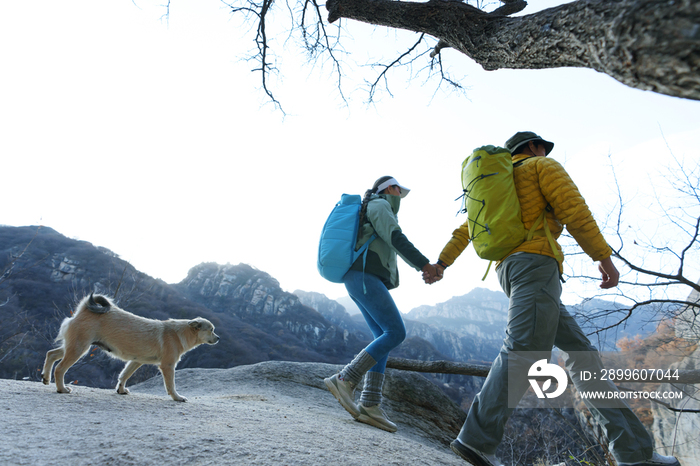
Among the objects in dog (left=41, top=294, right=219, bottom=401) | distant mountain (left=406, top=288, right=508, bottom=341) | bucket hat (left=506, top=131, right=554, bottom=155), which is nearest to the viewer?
bucket hat (left=506, top=131, right=554, bottom=155)

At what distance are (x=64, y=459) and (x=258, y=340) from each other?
31.3 meters

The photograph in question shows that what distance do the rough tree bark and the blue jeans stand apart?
185 centimetres

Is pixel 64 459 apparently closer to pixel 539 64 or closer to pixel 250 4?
pixel 539 64

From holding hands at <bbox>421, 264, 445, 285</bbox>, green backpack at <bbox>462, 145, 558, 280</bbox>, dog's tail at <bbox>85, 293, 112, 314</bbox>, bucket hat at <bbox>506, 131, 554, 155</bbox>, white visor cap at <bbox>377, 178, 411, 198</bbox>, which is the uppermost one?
bucket hat at <bbox>506, 131, 554, 155</bbox>

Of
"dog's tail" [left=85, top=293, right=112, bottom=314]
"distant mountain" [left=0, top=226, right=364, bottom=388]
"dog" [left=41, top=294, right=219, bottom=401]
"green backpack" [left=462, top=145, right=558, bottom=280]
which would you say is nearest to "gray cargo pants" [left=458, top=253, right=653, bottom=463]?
"green backpack" [left=462, top=145, right=558, bottom=280]

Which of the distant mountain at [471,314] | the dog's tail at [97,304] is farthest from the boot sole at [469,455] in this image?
the distant mountain at [471,314]

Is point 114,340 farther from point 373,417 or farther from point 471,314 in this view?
point 471,314

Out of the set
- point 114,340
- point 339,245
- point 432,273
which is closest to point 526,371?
point 432,273

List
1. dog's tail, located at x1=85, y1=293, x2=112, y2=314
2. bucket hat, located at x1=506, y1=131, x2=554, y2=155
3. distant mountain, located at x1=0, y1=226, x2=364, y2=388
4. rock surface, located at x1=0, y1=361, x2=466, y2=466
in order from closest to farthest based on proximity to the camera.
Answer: rock surface, located at x1=0, y1=361, x2=466, y2=466 → bucket hat, located at x1=506, y1=131, x2=554, y2=155 → dog's tail, located at x1=85, y1=293, x2=112, y2=314 → distant mountain, located at x1=0, y1=226, x2=364, y2=388

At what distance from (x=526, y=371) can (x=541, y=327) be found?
27 centimetres

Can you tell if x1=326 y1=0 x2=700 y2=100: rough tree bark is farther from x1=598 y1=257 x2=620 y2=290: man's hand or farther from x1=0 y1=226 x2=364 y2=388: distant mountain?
x1=0 y1=226 x2=364 y2=388: distant mountain

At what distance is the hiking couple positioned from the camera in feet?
6.26

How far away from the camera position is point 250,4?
4.11 m

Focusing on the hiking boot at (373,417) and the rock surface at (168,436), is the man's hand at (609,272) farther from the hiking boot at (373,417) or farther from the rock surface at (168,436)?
the hiking boot at (373,417)
